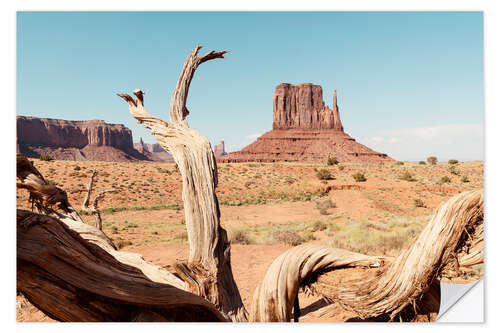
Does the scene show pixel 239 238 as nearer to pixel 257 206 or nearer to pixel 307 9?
pixel 307 9

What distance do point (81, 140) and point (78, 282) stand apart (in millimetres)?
109272

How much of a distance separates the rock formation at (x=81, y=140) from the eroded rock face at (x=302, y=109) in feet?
165

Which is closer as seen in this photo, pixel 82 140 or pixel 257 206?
pixel 257 206

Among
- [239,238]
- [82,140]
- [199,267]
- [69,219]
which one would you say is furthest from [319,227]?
[82,140]

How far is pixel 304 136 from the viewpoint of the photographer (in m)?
97.2

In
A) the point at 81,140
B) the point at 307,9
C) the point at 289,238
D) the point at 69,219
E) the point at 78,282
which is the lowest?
the point at 289,238

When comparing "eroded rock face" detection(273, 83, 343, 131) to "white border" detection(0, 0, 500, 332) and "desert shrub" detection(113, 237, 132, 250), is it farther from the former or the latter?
"white border" detection(0, 0, 500, 332)

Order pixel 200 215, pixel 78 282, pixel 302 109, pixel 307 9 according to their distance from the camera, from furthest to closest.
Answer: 1. pixel 302 109
2. pixel 307 9
3. pixel 200 215
4. pixel 78 282

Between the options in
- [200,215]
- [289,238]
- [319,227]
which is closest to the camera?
[200,215]

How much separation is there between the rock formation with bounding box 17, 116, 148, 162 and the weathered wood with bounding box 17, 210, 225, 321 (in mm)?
86701

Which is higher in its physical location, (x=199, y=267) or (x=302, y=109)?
(x=302, y=109)
